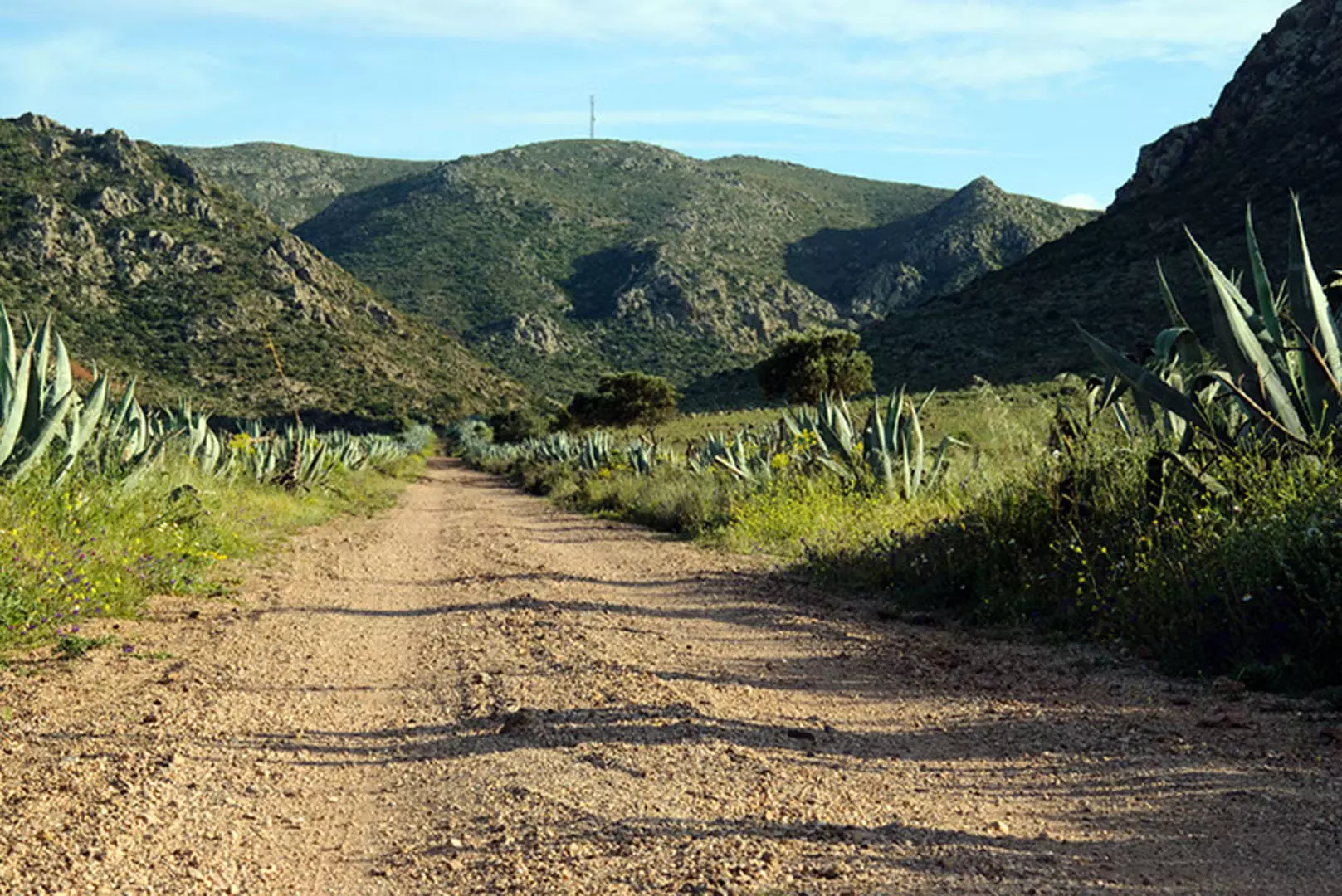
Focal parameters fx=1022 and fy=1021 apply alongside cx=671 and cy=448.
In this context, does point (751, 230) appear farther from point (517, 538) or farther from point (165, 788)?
point (165, 788)

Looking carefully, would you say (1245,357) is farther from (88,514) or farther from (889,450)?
(88,514)

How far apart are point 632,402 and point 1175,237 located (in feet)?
78.1

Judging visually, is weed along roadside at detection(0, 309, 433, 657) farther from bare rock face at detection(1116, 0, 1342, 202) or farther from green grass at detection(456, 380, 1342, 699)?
bare rock face at detection(1116, 0, 1342, 202)

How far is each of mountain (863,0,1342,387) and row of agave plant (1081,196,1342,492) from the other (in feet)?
86.3

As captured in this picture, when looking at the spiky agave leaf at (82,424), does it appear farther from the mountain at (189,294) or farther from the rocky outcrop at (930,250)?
the rocky outcrop at (930,250)

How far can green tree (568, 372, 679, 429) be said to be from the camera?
4722 centimetres

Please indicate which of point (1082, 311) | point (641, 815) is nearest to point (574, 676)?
point (641, 815)

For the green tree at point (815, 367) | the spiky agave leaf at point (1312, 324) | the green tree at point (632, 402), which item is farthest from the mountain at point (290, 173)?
the spiky agave leaf at point (1312, 324)

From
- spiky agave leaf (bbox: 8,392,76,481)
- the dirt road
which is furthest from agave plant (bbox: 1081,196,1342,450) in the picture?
spiky agave leaf (bbox: 8,392,76,481)

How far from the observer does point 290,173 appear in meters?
102

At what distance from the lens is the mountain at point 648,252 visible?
71.7m

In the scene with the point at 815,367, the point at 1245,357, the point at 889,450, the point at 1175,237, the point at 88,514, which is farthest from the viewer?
the point at 1175,237

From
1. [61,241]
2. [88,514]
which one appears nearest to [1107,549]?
[88,514]

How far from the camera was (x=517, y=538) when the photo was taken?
11867 millimetres
